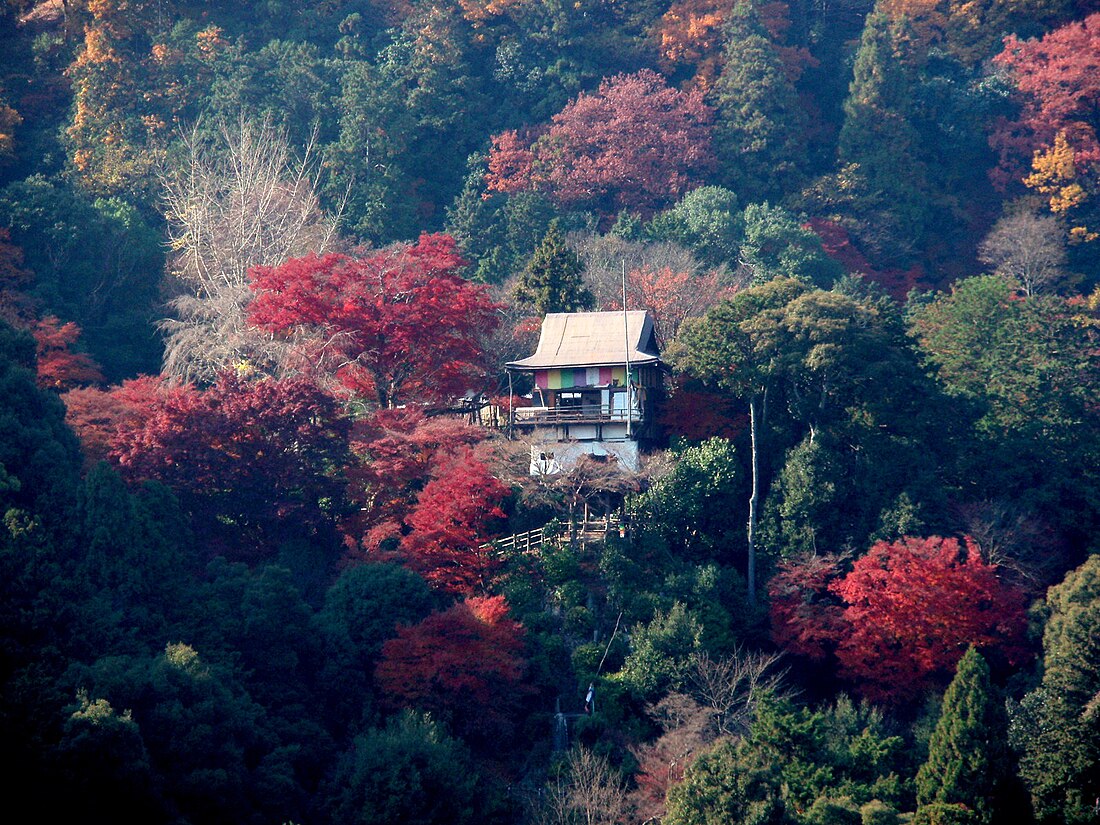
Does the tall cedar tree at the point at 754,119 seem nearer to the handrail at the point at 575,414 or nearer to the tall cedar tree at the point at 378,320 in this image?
the tall cedar tree at the point at 378,320

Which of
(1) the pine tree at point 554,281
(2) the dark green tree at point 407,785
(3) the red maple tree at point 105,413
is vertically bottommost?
(2) the dark green tree at point 407,785

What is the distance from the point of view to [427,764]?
93.8ft

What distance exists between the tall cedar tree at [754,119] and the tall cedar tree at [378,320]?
19564 millimetres

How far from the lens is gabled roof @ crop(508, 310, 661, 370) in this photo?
38438 millimetres

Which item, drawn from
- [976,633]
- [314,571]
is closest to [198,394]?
[314,571]

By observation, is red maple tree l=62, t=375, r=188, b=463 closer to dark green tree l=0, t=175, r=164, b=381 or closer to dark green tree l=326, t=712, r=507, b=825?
dark green tree l=0, t=175, r=164, b=381

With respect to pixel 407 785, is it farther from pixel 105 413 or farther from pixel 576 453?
pixel 105 413

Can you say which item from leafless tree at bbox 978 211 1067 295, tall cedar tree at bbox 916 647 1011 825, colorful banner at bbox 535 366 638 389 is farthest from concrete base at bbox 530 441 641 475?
leafless tree at bbox 978 211 1067 295

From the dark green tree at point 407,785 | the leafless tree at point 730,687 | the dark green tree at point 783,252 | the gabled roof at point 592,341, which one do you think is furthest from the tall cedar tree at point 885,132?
the dark green tree at point 407,785

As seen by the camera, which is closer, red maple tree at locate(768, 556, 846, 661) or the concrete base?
red maple tree at locate(768, 556, 846, 661)

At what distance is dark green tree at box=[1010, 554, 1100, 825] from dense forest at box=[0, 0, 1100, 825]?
84mm

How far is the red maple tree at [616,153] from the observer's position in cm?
5378

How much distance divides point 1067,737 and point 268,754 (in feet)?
53.7

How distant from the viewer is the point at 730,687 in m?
31.9
